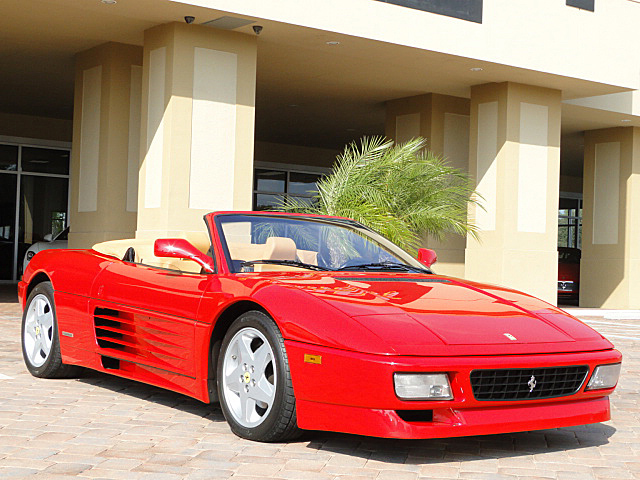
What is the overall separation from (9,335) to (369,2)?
7.14 m

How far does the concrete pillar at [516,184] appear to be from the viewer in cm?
1623

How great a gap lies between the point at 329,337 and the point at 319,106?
53.7 ft

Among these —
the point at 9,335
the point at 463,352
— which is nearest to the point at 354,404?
the point at 463,352

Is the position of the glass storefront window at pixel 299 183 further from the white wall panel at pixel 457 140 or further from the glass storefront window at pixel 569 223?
the glass storefront window at pixel 569 223

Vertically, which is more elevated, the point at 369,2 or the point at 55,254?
the point at 369,2

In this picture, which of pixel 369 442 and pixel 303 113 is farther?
pixel 303 113

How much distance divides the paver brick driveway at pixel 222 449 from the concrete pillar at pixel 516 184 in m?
10.5

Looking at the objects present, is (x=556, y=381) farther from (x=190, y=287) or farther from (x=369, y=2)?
(x=369, y=2)

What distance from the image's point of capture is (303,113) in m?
21.3

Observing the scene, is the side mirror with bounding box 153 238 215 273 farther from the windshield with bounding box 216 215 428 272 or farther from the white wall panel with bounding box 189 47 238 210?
the white wall panel with bounding box 189 47 238 210

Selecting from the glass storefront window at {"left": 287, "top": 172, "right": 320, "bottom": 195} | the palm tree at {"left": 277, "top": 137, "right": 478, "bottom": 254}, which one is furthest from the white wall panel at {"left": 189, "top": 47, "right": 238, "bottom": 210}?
the glass storefront window at {"left": 287, "top": 172, "right": 320, "bottom": 195}

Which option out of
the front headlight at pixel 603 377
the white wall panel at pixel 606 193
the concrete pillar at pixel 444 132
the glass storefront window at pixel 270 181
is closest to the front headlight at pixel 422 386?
the front headlight at pixel 603 377

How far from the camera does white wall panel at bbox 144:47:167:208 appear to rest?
42.5 ft

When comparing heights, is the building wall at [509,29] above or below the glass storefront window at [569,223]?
Result: above
